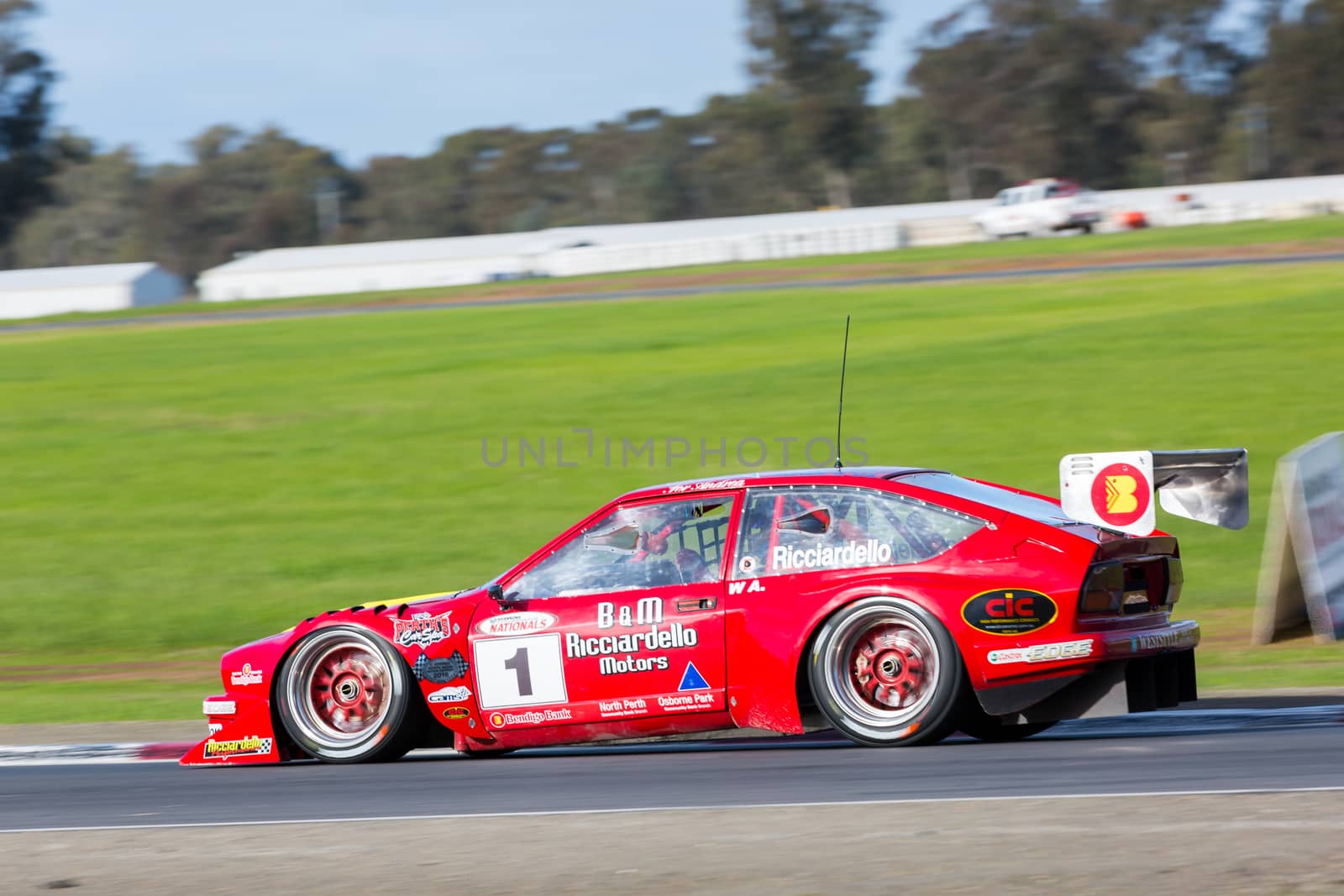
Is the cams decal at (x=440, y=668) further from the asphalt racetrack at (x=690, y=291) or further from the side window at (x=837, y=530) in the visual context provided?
the asphalt racetrack at (x=690, y=291)

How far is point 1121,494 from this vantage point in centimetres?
862

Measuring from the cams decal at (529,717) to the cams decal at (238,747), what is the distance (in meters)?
1.13

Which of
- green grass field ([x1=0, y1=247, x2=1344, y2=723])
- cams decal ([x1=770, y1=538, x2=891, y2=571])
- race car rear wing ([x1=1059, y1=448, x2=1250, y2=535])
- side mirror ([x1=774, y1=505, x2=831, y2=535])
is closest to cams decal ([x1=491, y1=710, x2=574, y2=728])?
cams decal ([x1=770, y1=538, x2=891, y2=571])

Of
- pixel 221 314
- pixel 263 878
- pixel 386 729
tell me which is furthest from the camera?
pixel 221 314

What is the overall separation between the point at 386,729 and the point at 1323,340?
17119mm

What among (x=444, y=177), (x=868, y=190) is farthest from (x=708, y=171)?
(x=444, y=177)

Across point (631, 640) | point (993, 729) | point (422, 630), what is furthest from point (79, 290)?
point (993, 729)

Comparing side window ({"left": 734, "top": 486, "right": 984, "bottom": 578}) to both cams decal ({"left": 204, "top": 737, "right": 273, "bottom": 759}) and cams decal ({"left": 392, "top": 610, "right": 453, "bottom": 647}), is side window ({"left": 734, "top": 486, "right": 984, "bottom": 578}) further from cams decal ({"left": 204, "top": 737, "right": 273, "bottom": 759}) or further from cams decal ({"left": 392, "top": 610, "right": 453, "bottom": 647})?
cams decal ({"left": 204, "top": 737, "right": 273, "bottom": 759})

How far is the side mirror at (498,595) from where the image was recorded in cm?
727

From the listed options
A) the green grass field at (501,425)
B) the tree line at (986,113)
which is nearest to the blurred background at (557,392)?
the green grass field at (501,425)

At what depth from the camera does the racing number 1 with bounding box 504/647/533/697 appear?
281 inches

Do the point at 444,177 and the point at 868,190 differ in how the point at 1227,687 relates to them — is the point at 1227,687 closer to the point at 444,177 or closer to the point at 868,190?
the point at 868,190

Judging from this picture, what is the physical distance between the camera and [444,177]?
105 meters

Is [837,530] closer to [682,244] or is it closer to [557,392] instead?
[557,392]
